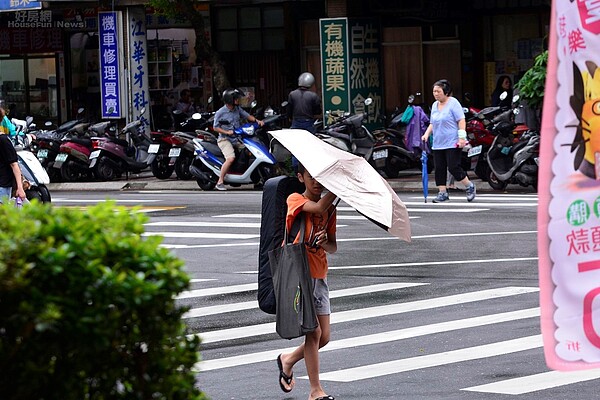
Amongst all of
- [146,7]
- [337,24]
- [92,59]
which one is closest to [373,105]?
[337,24]

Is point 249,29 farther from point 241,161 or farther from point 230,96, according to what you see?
point 241,161

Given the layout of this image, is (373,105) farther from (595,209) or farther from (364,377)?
(595,209)

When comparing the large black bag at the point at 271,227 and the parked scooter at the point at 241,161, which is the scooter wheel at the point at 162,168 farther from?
the large black bag at the point at 271,227

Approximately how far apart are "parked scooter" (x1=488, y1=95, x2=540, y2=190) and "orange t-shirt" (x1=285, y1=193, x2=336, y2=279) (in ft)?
40.2

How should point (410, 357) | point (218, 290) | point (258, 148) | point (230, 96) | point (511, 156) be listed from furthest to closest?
point (230, 96) < point (258, 148) < point (511, 156) < point (218, 290) < point (410, 357)

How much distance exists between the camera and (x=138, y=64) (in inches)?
1053

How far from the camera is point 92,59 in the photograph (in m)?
32.0

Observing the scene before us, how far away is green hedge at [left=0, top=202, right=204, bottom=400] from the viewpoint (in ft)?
12.1

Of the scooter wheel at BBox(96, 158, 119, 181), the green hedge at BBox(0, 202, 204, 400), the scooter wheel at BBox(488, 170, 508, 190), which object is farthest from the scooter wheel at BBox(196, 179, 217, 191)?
the green hedge at BBox(0, 202, 204, 400)

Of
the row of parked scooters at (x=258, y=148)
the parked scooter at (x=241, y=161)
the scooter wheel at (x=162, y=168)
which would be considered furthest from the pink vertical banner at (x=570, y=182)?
the scooter wheel at (x=162, y=168)

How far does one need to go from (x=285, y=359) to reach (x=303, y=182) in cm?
111

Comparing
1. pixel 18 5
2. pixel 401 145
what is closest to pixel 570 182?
pixel 401 145

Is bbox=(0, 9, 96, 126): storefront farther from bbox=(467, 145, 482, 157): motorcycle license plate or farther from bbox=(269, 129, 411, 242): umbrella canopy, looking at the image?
bbox=(269, 129, 411, 242): umbrella canopy

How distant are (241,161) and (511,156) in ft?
15.4
